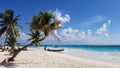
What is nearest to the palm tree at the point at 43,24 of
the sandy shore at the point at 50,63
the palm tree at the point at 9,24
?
the sandy shore at the point at 50,63

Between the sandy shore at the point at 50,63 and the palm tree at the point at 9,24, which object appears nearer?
the sandy shore at the point at 50,63

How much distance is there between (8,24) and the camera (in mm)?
36750

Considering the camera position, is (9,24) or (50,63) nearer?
(50,63)

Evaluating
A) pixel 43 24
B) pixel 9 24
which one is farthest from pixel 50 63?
pixel 9 24

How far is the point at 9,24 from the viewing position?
36.7 meters

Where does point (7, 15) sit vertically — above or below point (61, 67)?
above

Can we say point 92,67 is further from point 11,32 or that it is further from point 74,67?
point 11,32

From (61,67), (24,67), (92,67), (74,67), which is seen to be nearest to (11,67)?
(24,67)

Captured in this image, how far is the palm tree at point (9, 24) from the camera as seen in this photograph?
36.6m

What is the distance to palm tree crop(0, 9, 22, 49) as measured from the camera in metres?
36.6

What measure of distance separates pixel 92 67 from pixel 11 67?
683cm

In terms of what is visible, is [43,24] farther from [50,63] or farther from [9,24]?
[9,24]

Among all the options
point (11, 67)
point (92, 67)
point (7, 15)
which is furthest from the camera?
point (7, 15)

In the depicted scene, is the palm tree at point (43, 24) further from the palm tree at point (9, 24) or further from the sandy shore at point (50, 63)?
the palm tree at point (9, 24)
